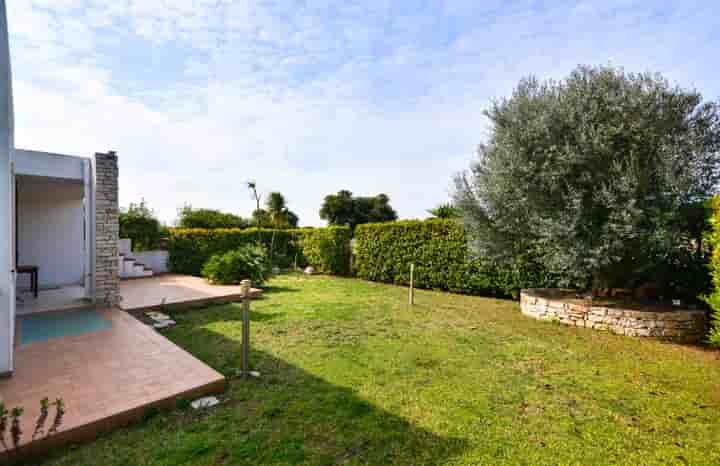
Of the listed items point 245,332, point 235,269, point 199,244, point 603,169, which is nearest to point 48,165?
point 235,269

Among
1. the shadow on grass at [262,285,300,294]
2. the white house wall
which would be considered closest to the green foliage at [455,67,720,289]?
the shadow on grass at [262,285,300,294]

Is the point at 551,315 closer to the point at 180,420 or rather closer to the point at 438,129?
the point at 438,129

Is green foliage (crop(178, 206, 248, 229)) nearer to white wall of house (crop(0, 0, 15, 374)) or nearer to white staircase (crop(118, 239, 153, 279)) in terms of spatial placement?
white staircase (crop(118, 239, 153, 279))

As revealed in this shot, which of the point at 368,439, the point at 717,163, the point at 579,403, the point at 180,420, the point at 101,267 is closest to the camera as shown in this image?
the point at 368,439

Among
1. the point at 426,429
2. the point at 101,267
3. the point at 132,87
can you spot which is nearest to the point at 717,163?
the point at 426,429

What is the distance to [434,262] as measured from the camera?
11.3 meters

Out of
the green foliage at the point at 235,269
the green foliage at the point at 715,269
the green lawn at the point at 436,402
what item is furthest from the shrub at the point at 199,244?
the green foliage at the point at 715,269

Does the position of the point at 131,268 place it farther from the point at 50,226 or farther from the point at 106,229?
the point at 106,229

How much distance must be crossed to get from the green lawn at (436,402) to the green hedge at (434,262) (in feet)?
9.54

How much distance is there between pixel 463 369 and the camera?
4.63 meters

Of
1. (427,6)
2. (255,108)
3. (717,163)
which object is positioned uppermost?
(427,6)

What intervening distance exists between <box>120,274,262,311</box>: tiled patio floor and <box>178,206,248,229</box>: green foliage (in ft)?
Answer: 46.2

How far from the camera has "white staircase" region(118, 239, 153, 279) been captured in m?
11.8

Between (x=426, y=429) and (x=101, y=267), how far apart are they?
733cm
